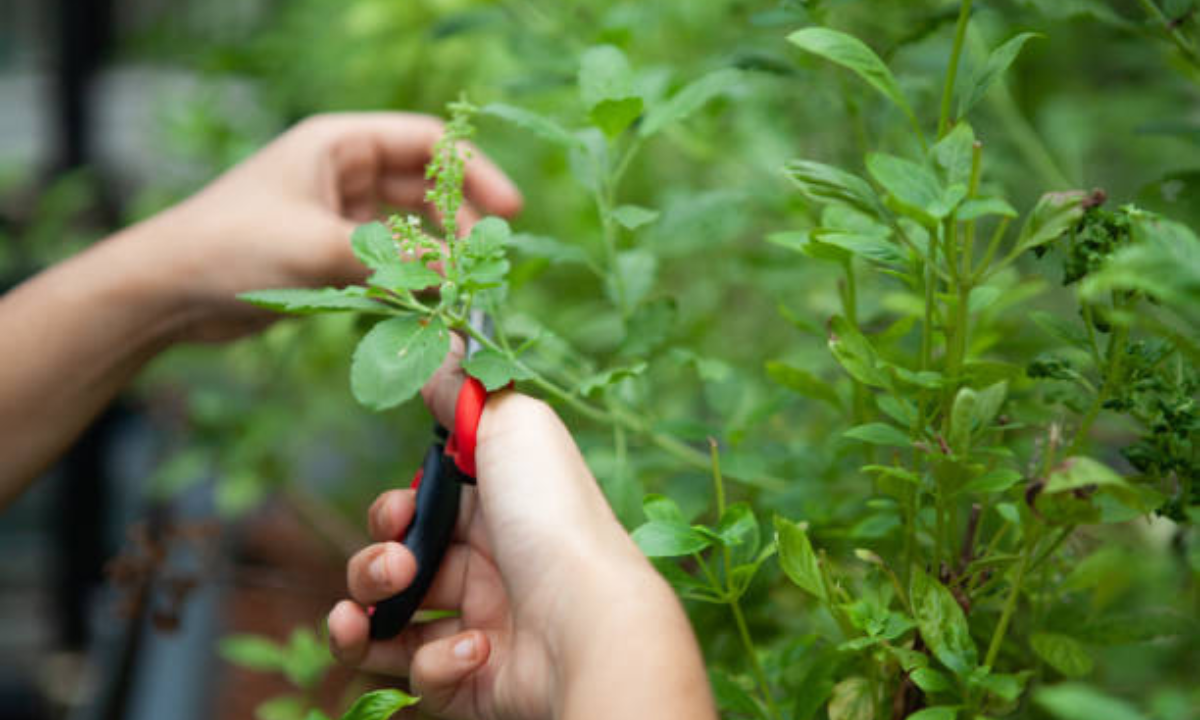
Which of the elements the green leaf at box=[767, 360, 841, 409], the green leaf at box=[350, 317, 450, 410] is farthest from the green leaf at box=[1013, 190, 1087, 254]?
the green leaf at box=[350, 317, 450, 410]

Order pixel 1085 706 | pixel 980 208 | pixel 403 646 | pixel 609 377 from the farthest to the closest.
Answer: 1. pixel 403 646
2. pixel 609 377
3. pixel 980 208
4. pixel 1085 706

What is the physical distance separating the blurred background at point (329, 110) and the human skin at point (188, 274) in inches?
4.4

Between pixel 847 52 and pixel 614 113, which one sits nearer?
pixel 847 52

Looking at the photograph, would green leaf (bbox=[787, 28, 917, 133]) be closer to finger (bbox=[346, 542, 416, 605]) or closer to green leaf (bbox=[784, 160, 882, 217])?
green leaf (bbox=[784, 160, 882, 217])

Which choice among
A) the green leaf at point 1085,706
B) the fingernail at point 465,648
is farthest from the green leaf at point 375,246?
the green leaf at point 1085,706

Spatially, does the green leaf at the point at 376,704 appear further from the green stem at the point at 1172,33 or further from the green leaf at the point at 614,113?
the green stem at the point at 1172,33

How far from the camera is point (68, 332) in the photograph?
913mm

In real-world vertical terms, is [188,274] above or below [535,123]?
below

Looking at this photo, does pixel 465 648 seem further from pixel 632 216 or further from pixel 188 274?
pixel 188 274

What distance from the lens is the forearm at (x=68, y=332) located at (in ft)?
2.97

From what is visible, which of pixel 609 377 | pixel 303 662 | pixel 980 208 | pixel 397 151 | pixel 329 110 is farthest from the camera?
pixel 329 110

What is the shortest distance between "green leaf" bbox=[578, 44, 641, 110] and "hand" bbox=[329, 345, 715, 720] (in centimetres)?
17

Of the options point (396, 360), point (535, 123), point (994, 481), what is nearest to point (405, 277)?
point (396, 360)

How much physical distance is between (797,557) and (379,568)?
231mm
